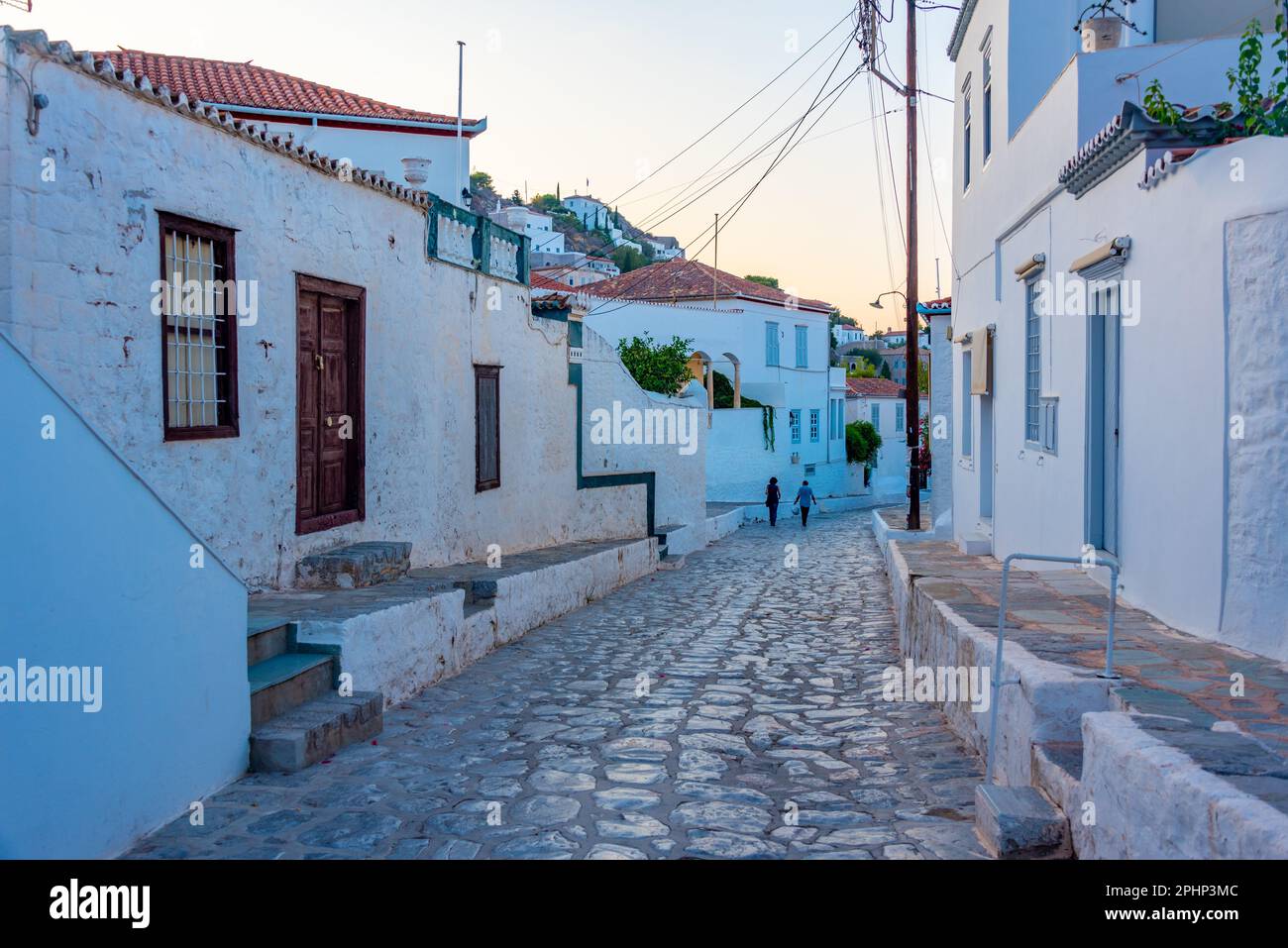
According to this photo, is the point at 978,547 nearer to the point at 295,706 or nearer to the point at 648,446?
the point at 648,446

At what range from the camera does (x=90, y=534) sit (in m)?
4.64

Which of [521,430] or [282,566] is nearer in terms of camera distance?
[282,566]

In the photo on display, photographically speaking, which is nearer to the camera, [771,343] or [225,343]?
[225,343]

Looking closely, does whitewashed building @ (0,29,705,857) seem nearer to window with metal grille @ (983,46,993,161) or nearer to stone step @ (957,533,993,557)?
stone step @ (957,533,993,557)

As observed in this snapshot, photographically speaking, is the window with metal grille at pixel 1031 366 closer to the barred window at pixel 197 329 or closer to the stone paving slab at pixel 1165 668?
the stone paving slab at pixel 1165 668

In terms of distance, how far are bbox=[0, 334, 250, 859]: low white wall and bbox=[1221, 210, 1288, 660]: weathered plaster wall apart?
18.0 feet

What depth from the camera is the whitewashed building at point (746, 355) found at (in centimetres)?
3816

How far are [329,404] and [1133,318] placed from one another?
260 inches

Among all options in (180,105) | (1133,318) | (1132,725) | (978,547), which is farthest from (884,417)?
(1132,725)

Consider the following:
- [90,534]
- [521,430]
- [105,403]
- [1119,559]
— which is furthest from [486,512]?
[90,534]

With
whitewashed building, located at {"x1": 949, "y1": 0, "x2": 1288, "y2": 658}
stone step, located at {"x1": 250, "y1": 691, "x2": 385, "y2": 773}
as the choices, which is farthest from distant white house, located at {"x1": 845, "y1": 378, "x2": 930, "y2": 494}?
stone step, located at {"x1": 250, "y1": 691, "x2": 385, "y2": 773}

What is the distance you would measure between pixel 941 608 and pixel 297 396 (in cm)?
543

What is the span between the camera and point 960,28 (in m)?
15.2
